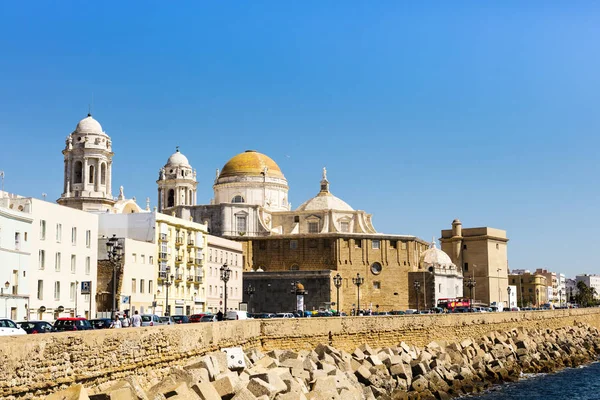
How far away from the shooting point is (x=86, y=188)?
72562 millimetres

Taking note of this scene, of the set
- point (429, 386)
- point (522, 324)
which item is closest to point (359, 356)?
point (429, 386)

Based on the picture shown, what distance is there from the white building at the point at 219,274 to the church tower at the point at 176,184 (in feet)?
63.2

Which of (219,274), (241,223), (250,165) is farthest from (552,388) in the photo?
(250,165)

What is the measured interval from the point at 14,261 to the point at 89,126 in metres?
37.6

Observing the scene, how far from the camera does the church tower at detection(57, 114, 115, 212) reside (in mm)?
72250

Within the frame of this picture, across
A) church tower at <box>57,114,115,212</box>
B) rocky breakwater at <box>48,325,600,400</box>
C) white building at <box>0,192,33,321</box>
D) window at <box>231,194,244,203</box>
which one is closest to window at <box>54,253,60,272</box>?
white building at <box>0,192,33,321</box>

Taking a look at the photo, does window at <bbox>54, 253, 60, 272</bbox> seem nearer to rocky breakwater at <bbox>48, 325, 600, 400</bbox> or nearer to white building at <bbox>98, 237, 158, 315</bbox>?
white building at <bbox>98, 237, 158, 315</bbox>

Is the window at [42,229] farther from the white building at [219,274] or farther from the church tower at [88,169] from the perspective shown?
the church tower at [88,169]

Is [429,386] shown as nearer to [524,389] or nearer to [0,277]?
[524,389]

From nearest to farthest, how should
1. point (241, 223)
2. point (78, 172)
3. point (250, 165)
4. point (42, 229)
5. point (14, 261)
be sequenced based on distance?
point (14, 261) → point (42, 229) → point (78, 172) → point (241, 223) → point (250, 165)

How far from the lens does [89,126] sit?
242ft

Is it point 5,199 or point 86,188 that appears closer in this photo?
point 5,199

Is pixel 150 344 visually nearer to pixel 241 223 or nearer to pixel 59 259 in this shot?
pixel 59 259

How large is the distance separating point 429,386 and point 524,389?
22.2 ft
